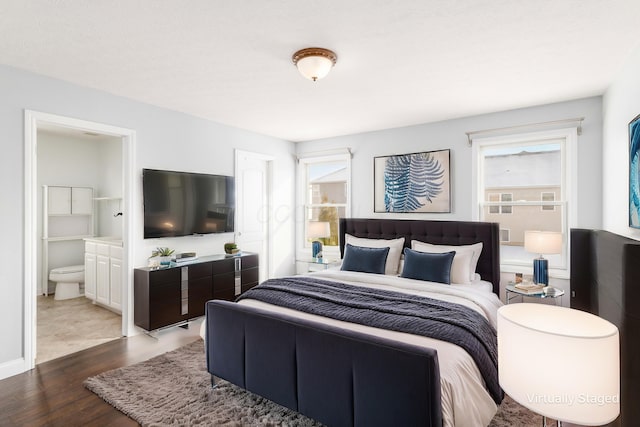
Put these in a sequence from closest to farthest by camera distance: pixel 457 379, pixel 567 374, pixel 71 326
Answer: pixel 567 374 < pixel 457 379 < pixel 71 326

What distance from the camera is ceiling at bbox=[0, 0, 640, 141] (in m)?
2.02

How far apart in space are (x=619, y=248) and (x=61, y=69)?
4058 millimetres

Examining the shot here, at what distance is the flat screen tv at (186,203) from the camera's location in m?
3.81

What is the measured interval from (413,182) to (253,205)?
2397 mm

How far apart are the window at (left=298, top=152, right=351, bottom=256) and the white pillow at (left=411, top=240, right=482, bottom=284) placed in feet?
5.38

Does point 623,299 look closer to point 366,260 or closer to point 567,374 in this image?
point 567,374

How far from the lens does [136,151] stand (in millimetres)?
3725

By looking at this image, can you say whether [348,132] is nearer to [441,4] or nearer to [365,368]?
[441,4]

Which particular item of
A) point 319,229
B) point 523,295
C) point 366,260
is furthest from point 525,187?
point 319,229

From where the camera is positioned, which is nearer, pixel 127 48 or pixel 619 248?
pixel 619 248

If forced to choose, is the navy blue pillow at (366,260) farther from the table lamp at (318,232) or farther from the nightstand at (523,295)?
the nightstand at (523,295)

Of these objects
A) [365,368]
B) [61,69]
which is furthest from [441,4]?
[61,69]

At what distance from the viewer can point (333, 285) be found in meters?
3.22

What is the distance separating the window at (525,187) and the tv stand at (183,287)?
10.6 ft
